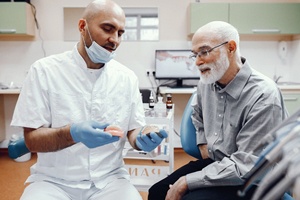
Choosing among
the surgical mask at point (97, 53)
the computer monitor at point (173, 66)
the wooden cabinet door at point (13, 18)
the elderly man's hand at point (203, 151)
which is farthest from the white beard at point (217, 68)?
the wooden cabinet door at point (13, 18)

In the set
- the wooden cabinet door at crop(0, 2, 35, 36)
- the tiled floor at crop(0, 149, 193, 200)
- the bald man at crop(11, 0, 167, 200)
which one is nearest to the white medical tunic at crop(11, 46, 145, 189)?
the bald man at crop(11, 0, 167, 200)

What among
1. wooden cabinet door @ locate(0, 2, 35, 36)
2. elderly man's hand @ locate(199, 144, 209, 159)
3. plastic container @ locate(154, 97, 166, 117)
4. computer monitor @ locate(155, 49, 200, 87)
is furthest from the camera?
computer monitor @ locate(155, 49, 200, 87)

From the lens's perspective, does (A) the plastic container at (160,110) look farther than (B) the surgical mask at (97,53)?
Yes

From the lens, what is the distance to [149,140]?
1.22m

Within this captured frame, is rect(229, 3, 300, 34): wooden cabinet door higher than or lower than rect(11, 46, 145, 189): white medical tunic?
higher

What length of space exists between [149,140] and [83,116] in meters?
0.33

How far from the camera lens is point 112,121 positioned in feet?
4.45

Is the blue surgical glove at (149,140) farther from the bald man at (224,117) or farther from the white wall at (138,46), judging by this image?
the white wall at (138,46)

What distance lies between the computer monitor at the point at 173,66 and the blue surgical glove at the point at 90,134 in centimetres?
248

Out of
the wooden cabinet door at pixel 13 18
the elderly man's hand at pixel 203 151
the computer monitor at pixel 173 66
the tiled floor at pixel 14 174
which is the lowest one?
→ the tiled floor at pixel 14 174

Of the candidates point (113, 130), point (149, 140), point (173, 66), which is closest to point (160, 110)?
point (149, 140)

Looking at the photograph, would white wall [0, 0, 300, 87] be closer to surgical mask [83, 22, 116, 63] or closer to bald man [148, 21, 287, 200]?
bald man [148, 21, 287, 200]

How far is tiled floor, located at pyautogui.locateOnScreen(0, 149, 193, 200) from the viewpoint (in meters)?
2.46

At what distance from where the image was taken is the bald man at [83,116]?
1180 millimetres
